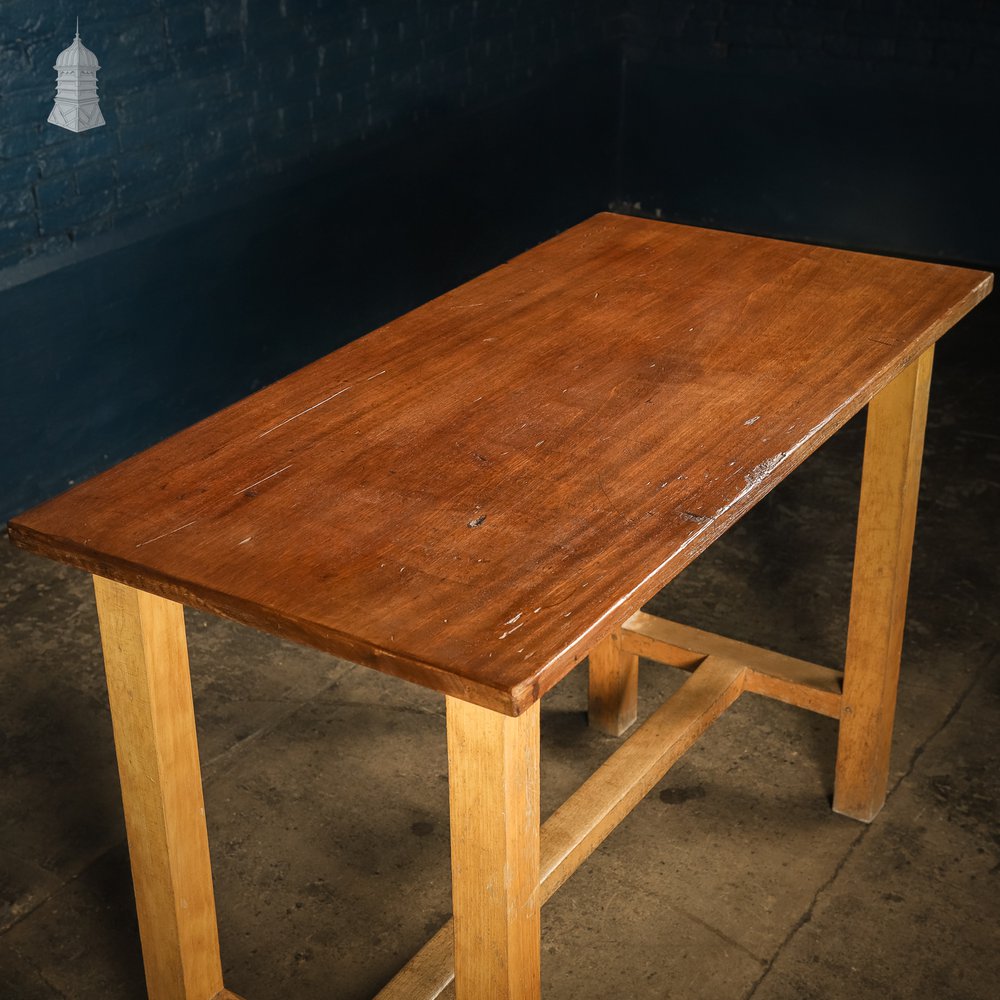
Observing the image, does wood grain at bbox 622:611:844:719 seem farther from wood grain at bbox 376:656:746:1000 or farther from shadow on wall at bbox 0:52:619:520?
shadow on wall at bbox 0:52:619:520

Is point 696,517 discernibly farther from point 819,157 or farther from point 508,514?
point 819,157

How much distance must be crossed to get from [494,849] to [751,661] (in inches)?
50.0

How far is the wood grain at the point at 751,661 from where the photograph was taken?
268 centimetres

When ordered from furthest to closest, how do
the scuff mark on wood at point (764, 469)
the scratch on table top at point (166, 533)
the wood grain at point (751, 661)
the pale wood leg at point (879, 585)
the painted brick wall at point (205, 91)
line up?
the painted brick wall at point (205, 91) < the wood grain at point (751, 661) < the pale wood leg at point (879, 585) < the scuff mark on wood at point (764, 469) < the scratch on table top at point (166, 533)

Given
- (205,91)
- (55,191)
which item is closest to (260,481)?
(55,191)

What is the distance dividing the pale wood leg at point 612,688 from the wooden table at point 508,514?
1.01 feet

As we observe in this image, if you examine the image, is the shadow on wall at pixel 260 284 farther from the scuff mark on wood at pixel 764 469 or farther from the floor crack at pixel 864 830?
the scuff mark on wood at pixel 764 469

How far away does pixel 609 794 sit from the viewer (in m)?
2.24

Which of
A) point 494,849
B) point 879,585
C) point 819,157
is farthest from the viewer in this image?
point 819,157

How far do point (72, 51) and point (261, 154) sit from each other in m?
0.79

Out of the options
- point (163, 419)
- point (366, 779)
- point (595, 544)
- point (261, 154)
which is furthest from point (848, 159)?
point (595, 544)

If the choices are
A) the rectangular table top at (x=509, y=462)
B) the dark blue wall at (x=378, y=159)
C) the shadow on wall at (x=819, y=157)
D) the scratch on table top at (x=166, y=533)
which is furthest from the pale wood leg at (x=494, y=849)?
the shadow on wall at (x=819, y=157)

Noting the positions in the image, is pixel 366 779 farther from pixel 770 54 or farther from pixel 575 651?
pixel 770 54

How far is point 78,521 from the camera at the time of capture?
171 centimetres
